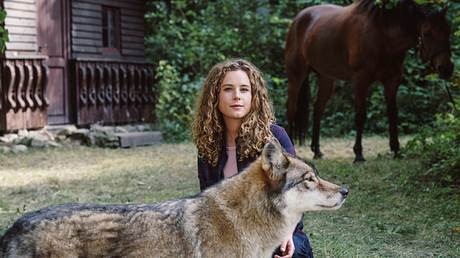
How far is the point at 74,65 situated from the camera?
15.0 metres

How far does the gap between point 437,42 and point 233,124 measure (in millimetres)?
5770

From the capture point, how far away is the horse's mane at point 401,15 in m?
9.60

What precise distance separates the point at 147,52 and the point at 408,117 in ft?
21.7

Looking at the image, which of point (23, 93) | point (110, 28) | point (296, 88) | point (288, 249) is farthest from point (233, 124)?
point (110, 28)

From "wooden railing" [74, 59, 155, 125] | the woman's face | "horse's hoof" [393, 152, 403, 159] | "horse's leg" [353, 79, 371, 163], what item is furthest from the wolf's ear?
"wooden railing" [74, 59, 155, 125]

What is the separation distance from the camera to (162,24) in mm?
18078

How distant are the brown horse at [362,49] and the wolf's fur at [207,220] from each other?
247 inches

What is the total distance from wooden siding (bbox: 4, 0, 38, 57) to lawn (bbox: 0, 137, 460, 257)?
7.24 feet

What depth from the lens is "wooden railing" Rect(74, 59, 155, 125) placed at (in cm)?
1512

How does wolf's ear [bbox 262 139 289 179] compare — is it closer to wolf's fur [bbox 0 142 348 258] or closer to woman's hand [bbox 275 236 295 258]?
wolf's fur [bbox 0 142 348 258]

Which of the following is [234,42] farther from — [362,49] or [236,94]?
[236,94]

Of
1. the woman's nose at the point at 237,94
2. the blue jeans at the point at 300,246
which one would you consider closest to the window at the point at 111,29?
the woman's nose at the point at 237,94

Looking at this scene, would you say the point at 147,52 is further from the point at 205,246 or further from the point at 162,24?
the point at 205,246

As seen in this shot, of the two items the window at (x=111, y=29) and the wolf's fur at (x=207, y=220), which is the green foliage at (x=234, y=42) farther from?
the wolf's fur at (x=207, y=220)
